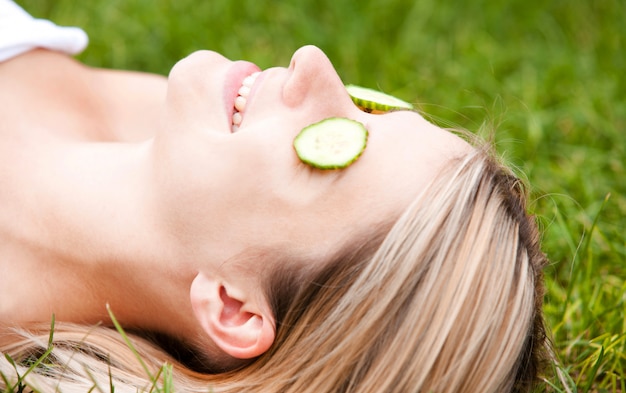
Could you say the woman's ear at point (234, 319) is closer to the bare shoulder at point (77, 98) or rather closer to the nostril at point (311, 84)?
the nostril at point (311, 84)

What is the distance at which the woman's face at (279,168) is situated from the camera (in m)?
2.42

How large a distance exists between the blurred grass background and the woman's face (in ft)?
4.81

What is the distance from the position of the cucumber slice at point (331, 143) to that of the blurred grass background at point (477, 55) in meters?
1.56

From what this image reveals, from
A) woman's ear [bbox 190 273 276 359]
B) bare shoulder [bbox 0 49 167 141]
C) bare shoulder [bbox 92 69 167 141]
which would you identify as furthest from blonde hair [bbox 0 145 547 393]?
bare shoulder [bbox 92 69 167 141]

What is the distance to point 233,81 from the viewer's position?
2.80 m

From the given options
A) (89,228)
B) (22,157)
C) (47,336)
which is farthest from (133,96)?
(47,336)

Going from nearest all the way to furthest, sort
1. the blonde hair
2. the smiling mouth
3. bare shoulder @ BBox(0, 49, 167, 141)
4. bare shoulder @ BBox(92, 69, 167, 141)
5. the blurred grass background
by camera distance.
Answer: the blonde hair
the smiling mouth
bare shoulder @ BBox(0, 49, 167, 141)
bare shoulder @ BBox(92, 69, 167, 141)
the blurred grass background

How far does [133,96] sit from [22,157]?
982 millimetres

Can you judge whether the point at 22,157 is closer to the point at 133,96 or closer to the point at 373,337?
the point at 133,96

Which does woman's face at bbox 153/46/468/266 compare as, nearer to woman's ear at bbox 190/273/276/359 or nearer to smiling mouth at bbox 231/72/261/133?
smiling mouth at bbox 231/72/261/133

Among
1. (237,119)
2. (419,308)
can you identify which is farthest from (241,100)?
(419,308)

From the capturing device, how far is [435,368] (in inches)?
95.7

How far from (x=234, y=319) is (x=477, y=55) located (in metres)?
3.02

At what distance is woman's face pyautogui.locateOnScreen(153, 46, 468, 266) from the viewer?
7.94ft
